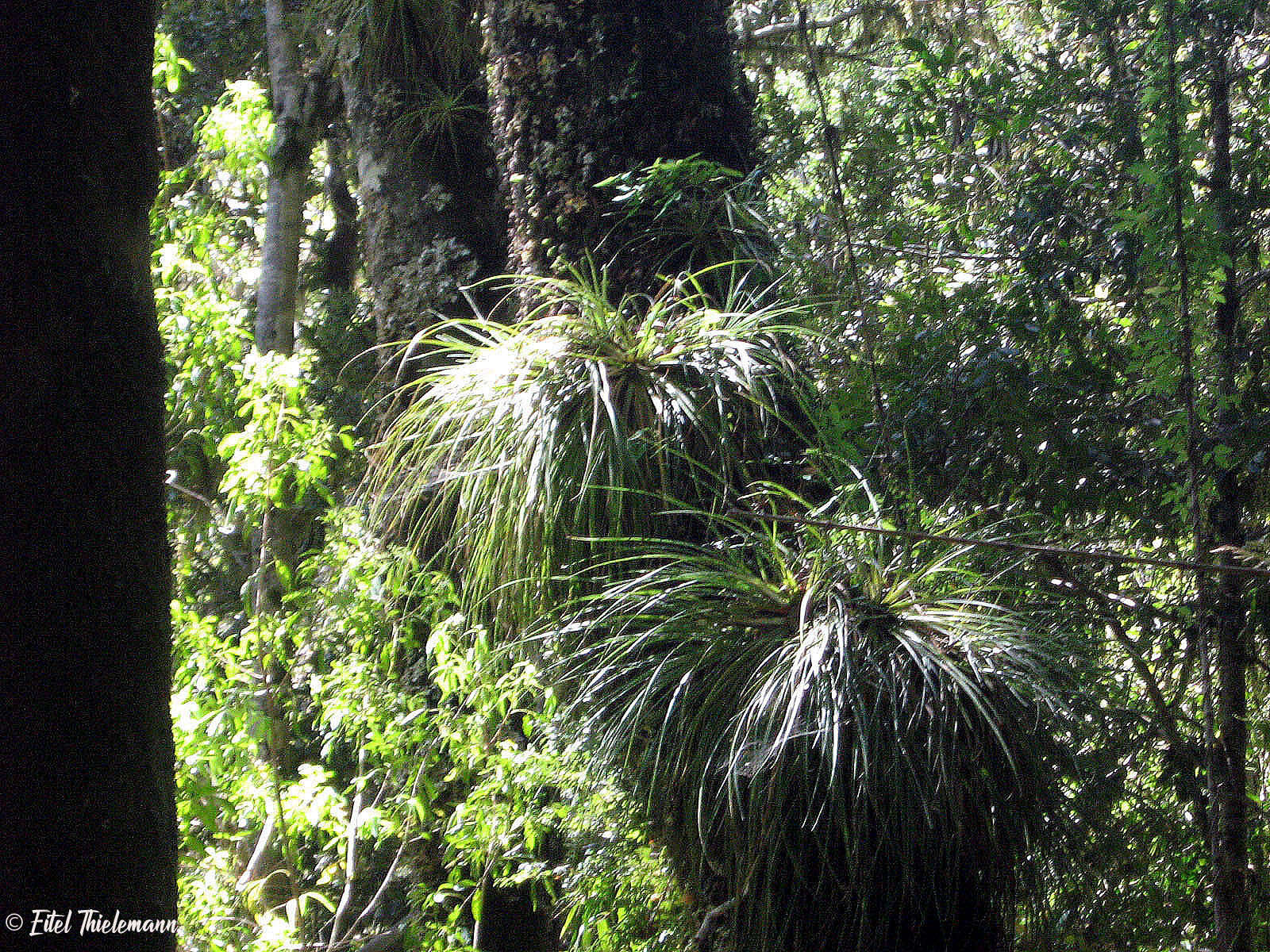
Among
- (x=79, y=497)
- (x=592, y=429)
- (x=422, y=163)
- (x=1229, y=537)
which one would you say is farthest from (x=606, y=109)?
(x=79, y=497)

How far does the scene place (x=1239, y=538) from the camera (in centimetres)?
221

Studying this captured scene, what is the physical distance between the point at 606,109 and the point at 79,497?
2039mm

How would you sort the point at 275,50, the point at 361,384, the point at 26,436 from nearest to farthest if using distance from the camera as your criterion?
the point at 26,436 → the point at 275,50 → the point at 361,384

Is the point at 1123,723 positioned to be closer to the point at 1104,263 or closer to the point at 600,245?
the point at 1104,263

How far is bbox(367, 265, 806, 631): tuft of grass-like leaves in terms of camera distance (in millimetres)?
2242

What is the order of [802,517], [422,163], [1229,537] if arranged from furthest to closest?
[422,163], [1229,537], [802,517]

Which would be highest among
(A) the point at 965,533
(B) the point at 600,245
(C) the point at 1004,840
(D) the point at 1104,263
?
(B) the point at 600,245

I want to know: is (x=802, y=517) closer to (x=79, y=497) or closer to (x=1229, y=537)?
(x=79, y=497)

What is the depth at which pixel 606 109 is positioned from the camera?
113 inches

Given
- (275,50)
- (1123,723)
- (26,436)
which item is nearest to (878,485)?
(1123,723)

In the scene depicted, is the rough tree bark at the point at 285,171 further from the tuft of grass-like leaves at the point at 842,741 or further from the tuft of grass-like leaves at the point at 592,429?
the tuft of grass-like leaves at the point at 842,741

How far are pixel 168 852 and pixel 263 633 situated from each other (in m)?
1.72

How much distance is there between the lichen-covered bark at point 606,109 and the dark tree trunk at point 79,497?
159 cm

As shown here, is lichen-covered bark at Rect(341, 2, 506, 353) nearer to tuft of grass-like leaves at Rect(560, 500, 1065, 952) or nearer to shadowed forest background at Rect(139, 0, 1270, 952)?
shadowed forest background at Rect(139, 0, 1270, 952)
